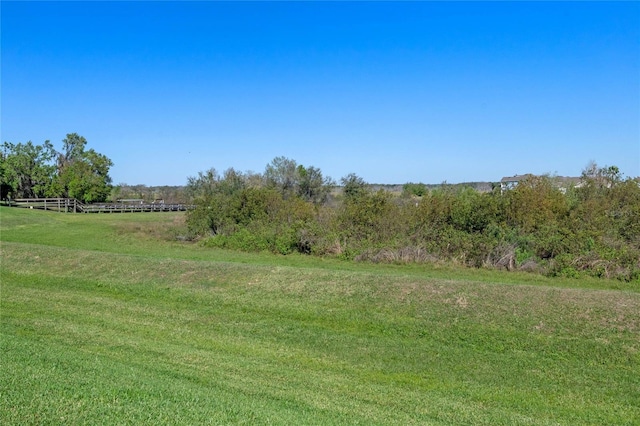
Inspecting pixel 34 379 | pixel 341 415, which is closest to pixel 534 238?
pixel 341 415

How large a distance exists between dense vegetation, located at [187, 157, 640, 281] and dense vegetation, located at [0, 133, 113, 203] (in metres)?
39.3

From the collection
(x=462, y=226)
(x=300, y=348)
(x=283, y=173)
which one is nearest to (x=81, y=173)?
(x=283, y=173)

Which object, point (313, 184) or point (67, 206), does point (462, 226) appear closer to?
point (313, 184)

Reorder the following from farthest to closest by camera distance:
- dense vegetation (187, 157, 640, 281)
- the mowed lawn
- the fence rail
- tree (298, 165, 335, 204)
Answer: the fence rail, tree (298, 165, 335, 204), dense vegetation (187, 157, 640, 281), the mowed lawn

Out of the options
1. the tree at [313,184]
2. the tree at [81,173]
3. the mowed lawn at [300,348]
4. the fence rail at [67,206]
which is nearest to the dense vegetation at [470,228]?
the mowed lawn at [300,348]

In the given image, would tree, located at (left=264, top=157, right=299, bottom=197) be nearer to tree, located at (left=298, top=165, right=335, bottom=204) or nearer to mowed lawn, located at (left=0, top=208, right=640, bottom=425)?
tree, located at (left=298, top=165, right=335, bottom=204)

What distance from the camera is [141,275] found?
555 inches

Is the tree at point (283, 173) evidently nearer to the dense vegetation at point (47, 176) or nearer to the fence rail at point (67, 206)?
the fence rail at point (67, 206)

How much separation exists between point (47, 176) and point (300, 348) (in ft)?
208

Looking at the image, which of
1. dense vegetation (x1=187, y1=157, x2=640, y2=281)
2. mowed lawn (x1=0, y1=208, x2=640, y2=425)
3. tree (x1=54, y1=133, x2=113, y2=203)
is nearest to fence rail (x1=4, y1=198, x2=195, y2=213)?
tree (x1=54, y1=133, x2=113, y2=203)

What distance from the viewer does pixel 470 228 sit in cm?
2116

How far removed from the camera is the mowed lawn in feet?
16.6

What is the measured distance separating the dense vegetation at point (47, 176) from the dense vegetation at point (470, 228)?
39279 millimetres

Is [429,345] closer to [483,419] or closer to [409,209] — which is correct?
[483,419]
